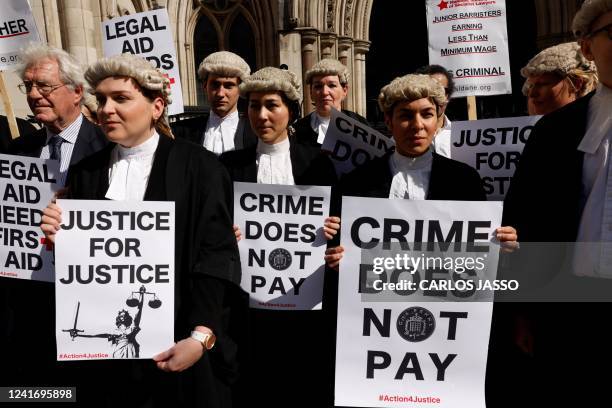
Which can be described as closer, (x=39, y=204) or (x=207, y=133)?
(x=39, y=204)

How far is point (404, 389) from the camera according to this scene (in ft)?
7.72

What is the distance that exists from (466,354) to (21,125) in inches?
143

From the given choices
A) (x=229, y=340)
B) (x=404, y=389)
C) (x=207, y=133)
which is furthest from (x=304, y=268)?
(x=207, y=133)

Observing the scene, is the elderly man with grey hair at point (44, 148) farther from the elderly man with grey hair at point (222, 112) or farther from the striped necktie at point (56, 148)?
the elderly man with grey hair at point (222, 112)

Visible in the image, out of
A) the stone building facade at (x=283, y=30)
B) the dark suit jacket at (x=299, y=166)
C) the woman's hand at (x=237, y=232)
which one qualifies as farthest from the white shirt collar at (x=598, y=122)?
the stone building facade at (x=283, y=30)

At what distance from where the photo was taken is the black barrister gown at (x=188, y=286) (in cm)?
220

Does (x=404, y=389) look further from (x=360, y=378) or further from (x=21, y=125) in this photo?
(x=21, y=125)

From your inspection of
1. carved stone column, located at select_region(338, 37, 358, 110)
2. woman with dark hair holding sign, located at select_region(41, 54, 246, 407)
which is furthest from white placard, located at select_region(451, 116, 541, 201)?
carved stone column, located at select_region(338, 37, 358, 110)

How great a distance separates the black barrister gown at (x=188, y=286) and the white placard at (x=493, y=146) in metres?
1.89

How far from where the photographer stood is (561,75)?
2.88 metres

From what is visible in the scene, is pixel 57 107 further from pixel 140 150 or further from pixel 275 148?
pixel 275 148

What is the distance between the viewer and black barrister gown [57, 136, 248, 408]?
86.7 inches

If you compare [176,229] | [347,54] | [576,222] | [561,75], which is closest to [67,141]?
[176,229]

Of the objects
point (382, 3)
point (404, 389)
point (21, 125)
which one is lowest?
point (404, 389)
